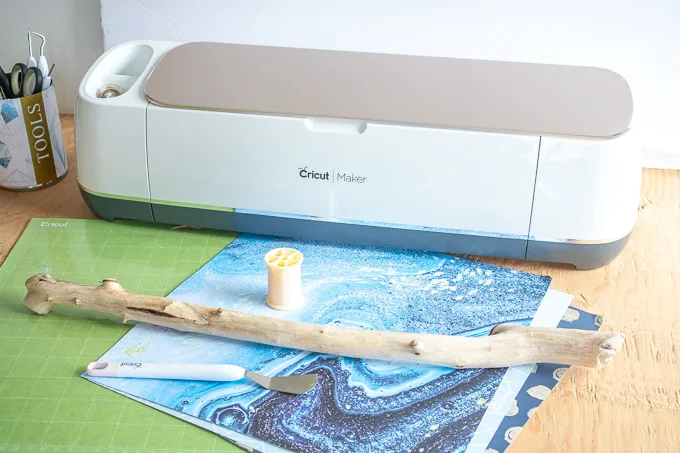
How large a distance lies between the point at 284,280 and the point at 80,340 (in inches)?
9.4

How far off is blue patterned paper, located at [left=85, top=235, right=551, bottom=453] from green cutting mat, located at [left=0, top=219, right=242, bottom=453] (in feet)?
0.08

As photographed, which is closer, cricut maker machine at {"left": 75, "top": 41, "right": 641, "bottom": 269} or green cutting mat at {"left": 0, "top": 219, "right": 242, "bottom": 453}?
green cutting mat at {"left": 0, "top": 219, "right": 242, "bottom": 453}

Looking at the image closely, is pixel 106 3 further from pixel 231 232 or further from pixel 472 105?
pixel 472 105

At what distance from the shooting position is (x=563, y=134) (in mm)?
934

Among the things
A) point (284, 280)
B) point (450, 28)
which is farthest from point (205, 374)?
point (450, 28)

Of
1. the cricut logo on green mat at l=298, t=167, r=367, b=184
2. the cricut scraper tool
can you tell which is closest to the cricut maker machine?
the cricut logo on green mat at l=298, t=167, r=367, b=184

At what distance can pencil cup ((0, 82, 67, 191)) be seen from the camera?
3.75 ft

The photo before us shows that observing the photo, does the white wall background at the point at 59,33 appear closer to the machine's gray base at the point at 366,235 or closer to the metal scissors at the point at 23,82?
the metal scissors at the point at 23,82

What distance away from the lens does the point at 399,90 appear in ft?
3.32

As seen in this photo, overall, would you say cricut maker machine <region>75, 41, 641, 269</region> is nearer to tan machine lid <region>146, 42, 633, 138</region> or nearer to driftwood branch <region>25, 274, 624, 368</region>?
tan machine lid <region>146, 42, 633, 138</region>

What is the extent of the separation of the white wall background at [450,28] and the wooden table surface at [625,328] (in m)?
0.17

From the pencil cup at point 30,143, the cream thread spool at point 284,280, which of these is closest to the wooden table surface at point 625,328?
the pencil cup at point 30,143

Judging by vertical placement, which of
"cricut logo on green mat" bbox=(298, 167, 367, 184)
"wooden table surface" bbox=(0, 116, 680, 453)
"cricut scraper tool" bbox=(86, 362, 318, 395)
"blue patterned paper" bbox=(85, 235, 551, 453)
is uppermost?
"cricut logo on green mat" bbox=(298, 167, 367, 184)

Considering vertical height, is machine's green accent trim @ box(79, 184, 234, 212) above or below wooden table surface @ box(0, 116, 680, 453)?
above
